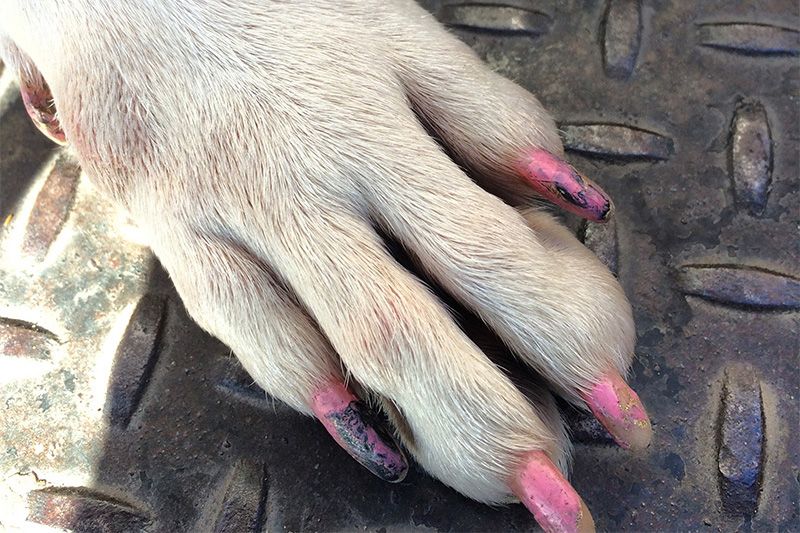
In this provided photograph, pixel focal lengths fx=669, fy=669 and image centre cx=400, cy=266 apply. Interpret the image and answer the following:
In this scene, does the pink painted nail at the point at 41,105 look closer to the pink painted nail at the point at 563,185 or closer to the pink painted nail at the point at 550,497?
the pink painted nail at the point at 563,185

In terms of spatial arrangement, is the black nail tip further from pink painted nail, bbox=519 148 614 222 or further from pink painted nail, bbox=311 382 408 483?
pink painted nail, bbox=519 148 614 222

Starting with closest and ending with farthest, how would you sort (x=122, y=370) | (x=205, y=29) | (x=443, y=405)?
(x=443, y=405), (x=205, y=29), (x=122, y=370)

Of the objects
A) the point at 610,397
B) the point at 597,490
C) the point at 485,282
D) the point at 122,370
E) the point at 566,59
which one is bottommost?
the point at 597,490

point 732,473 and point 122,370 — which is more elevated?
point 122,370

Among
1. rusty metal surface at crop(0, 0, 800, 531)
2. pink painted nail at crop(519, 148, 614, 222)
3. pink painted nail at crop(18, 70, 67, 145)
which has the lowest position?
rusty metal surface at crop(0, 0, 800, 531)

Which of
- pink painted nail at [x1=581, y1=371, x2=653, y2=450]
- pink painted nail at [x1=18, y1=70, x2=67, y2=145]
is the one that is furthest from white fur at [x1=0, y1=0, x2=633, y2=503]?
pink painted nail at [x1=18, y1=70, x2=67, y2=145]

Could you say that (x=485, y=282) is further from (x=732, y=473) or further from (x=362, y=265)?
(x=732, y=473)

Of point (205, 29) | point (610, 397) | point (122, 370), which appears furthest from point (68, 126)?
point (610, 397)

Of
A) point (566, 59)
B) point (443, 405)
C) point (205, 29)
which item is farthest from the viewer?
point (566, 59)
